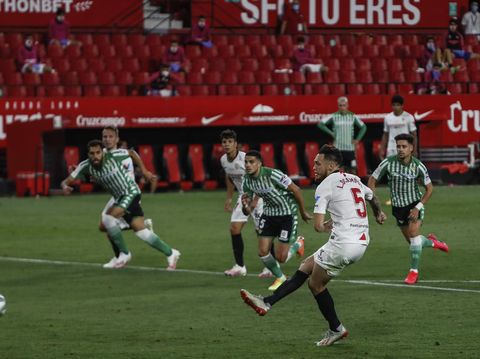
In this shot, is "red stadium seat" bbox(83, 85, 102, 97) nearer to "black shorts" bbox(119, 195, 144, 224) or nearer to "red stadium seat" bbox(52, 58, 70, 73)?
"red stadium seat" bbox(52, 58, 70, 73)

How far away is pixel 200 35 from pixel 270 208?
21.8m

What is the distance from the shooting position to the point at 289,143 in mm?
35531

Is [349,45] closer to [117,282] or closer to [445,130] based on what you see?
[445,130]

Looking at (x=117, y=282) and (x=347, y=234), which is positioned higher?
(x=347, y=234)

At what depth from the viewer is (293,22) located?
39844 mm

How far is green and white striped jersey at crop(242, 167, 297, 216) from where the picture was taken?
16.3 metres

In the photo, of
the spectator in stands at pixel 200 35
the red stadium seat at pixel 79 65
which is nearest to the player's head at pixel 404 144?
the red stadium seat at pixel 79 65

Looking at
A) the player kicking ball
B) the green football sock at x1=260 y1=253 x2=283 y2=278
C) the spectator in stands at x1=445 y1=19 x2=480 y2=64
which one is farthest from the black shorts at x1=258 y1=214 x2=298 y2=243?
the spectator in stands at x1=445 y1=19 x2=480 y2=64

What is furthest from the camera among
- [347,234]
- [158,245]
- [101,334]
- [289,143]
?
[289,143]

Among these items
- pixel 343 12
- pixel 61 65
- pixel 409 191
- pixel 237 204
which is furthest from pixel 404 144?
pixel 343 12

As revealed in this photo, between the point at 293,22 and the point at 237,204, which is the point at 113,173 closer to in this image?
the point at 237,204

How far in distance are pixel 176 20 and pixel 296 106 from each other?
6.83 m

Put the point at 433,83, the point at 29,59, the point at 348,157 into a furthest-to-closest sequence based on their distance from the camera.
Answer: the point at 433,83, the point at 29,59, the point at 348,157

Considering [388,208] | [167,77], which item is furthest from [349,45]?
[388,208]
